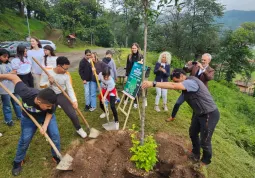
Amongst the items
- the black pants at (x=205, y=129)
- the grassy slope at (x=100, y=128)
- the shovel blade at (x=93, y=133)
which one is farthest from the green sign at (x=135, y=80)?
the black pants at (x=205, y=129)

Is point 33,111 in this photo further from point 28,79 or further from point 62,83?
point 28,79

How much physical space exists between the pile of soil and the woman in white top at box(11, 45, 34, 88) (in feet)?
7.54

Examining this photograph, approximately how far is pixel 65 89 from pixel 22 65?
1.26 metres

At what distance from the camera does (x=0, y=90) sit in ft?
15.1

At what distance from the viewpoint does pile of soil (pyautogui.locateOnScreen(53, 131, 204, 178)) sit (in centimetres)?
380

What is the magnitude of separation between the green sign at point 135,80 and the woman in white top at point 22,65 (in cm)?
267

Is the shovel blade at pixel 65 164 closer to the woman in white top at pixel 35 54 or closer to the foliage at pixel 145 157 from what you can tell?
the foliage at pixel 145 157

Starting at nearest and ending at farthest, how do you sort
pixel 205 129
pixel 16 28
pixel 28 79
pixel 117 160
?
pixel 205 129
pixel 117 160
pixel 28 79
pixel 16 28

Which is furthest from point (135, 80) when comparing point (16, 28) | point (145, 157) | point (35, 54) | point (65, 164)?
point (16, 28)

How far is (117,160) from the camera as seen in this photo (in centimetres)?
410

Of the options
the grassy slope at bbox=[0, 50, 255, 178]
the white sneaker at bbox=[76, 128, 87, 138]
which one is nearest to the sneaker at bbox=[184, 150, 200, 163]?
the grassy slope at bbox=[0, 50, 255, 178]

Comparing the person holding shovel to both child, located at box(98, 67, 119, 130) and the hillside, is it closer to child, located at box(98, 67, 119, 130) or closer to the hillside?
child, located at box(98, 67, 119, 130)

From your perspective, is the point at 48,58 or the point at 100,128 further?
the point at 100,128

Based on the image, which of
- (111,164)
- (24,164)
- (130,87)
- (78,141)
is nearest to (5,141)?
(24,164)
